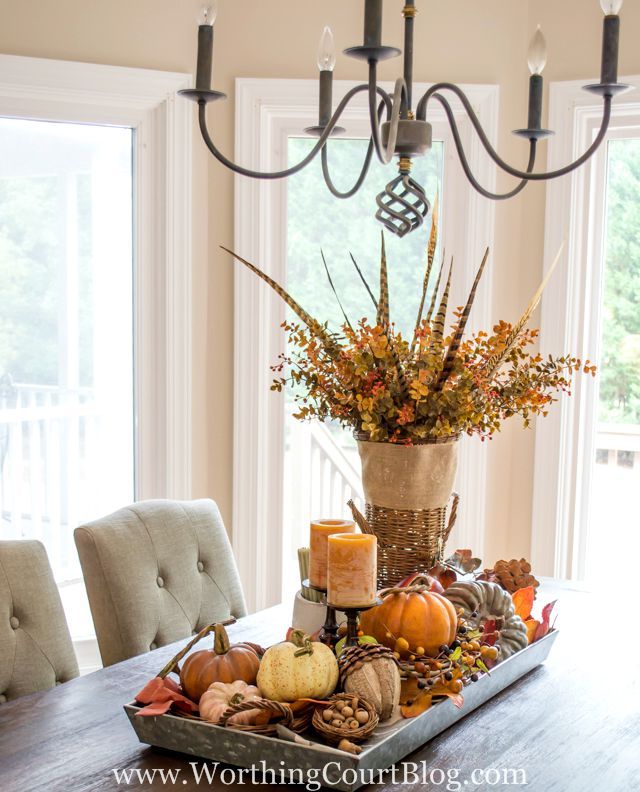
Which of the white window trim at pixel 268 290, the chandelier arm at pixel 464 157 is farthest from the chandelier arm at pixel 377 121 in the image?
the white window trim at pixel 268 290

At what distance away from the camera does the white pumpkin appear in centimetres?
132

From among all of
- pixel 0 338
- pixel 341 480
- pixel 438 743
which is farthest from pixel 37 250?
pixel 438 743

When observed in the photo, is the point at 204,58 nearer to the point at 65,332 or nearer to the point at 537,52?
the point at 537,52

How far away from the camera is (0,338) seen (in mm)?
2963

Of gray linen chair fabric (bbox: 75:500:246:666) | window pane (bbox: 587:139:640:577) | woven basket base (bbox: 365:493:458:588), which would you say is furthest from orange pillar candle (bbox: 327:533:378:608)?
window pane (bbox: 587:139:640:577)

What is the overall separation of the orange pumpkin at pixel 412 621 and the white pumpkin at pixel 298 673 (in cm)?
16

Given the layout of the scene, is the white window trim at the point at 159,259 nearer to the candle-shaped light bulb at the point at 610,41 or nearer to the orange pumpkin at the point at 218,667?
the orange pumpkin at the point at 218,667

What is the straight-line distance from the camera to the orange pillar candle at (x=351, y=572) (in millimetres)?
1436

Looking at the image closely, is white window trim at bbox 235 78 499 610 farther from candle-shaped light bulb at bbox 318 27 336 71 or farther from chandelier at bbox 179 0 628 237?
candle-shaped light bulb at bbox 318 27 336 71

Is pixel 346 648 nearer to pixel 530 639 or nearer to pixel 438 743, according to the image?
pixel 438 743

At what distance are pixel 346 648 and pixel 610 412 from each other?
2.13m

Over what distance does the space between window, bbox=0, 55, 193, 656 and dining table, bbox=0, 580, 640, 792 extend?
56.7 inches

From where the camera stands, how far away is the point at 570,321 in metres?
3.20

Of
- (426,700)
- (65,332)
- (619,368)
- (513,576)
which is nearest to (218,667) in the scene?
(426,700)
